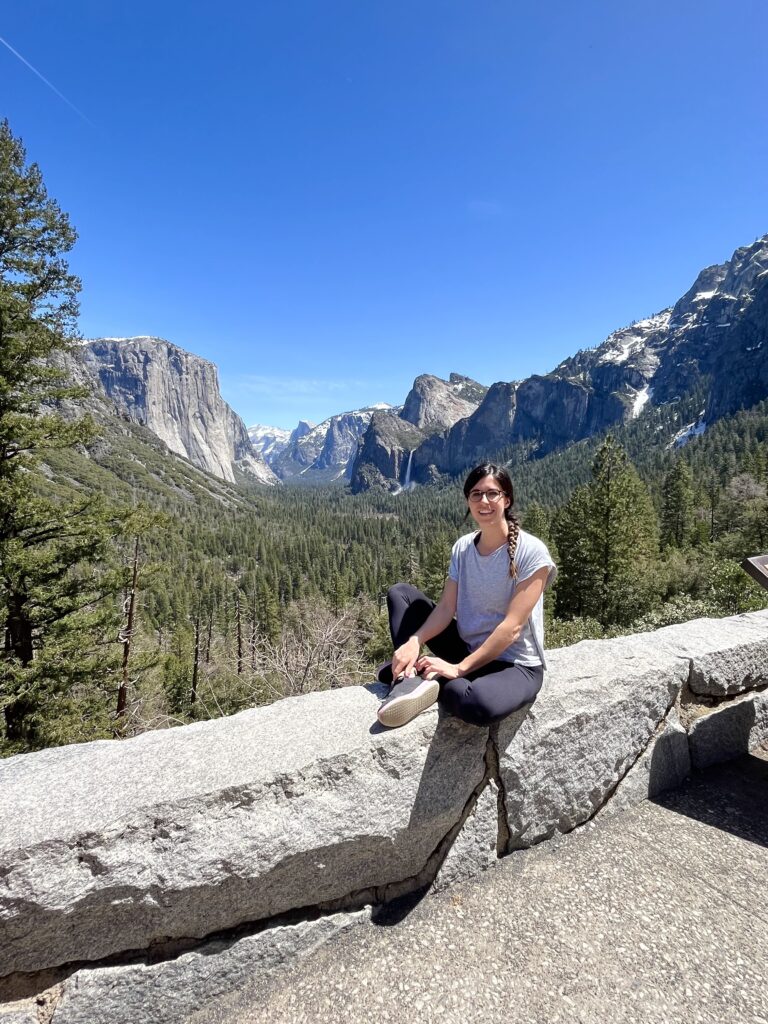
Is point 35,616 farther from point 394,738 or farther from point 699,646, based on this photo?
point 699,646

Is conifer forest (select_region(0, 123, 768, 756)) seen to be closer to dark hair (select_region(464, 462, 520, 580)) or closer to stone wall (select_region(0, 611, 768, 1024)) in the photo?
dark hair (select_region(464, 462, 520, 580))

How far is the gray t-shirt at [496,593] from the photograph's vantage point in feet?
9.65

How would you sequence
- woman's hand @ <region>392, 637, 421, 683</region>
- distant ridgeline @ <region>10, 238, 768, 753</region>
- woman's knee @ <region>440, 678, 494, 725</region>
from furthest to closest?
1. distant ridgeline @ <region>10, 238, 768, 753</region>
2. woman's hand @ <region>392, 637, 421, 683</region>
3. woman's knee @ <region>440, 678, 494, 725</region>

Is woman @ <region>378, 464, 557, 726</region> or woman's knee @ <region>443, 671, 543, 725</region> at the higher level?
woman @ <region>378, 464, 557, 726</region>

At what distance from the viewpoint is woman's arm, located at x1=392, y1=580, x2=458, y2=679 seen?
291 cm

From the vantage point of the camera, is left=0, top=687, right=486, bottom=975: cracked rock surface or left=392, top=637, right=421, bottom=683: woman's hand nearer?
left=0, top=687, right=486, bottom=975: cracked rock surface

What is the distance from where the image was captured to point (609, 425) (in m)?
191

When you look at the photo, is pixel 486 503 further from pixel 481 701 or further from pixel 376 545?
pixel 376 545

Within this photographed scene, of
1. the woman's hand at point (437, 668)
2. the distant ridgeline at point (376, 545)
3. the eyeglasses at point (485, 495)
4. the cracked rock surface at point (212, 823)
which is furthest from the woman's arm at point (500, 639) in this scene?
the distant ridgeline at point (376, 545)

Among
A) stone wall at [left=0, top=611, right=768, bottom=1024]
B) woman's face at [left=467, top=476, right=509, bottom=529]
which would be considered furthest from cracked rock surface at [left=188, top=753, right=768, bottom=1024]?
woman's face at [left=467, top=476, right=509, bottom=529]

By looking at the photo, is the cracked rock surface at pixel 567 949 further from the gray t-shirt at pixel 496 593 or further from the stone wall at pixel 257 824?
the gray t-shirt at pixel 496 593

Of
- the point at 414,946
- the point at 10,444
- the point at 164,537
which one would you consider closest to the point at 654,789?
the point at 414,946

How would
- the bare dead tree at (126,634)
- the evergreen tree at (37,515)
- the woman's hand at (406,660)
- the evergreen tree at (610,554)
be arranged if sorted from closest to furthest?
the woman's hand at (406,660), the evergreen tree at (37,515), the bare dead tree at (126,634), the evergreen tree at (610,554)

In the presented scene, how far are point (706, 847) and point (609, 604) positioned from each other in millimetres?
21537
